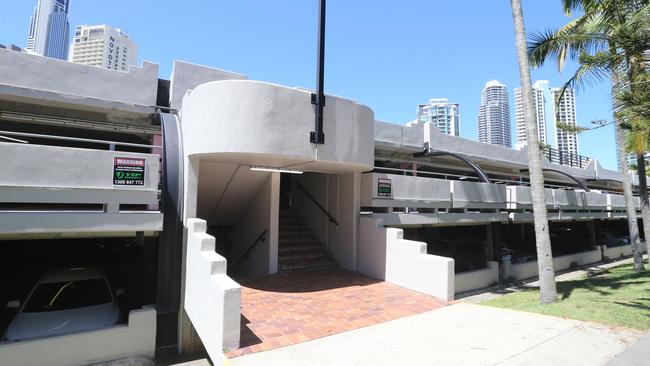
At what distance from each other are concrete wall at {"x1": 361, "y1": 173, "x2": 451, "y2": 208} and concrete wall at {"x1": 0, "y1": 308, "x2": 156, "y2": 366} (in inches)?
245

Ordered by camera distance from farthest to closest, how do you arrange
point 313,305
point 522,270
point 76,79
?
point 522,270 < point 76,79 < point 313,305

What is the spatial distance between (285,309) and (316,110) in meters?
4.49

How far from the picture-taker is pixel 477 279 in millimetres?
Result: 12055

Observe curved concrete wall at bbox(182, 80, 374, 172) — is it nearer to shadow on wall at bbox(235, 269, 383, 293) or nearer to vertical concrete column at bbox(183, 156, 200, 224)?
vertical concrete column at bbox(183, 156, 200, 224)

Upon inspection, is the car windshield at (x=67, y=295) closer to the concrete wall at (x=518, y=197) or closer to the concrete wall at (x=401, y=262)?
the concrete wall at (x=401, y=262)

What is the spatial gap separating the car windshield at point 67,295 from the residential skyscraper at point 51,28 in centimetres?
23667

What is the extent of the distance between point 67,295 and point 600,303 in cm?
1157

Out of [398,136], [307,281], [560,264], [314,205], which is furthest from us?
[560,264]

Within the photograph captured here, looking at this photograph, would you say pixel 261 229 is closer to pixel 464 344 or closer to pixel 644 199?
pixel 464 344

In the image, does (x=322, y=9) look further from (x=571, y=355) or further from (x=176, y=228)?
(x=571, y=355)

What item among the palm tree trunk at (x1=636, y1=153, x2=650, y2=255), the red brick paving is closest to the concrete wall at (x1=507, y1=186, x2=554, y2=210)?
the palm tree trunk at (x1=636, y1=153, x2=650, y2=255)

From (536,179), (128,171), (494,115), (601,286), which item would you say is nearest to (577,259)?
(601,286)

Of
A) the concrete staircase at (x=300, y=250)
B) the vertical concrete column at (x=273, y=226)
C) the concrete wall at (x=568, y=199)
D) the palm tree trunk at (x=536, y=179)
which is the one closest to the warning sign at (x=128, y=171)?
the vertical concrete column at (x=273, y=226)

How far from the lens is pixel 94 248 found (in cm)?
1320
